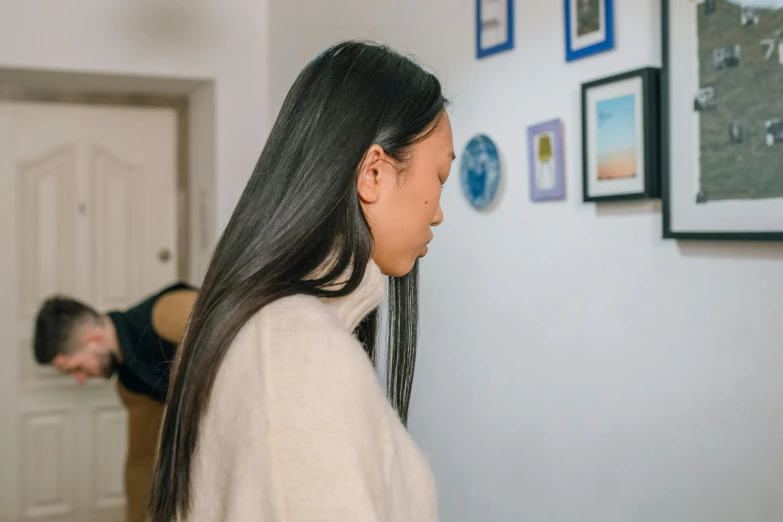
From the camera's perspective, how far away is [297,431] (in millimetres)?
665

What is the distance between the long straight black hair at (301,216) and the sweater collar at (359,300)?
0.01m

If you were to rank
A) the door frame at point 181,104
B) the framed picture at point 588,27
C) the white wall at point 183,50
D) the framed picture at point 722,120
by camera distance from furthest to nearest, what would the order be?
the door frame at point 181,104 < the white wall at point 183,50 < the framed picture at point 588,27 < the framed picture at point 722,120

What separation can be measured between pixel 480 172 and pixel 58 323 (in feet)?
4.73

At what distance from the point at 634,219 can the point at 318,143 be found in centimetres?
101

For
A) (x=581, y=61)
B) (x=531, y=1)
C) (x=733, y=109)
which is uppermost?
Answer: (x=531, y=1)

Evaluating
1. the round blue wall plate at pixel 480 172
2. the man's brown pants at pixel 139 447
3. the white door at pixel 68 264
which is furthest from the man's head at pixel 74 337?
the round blue wall plate at pixel 480 172

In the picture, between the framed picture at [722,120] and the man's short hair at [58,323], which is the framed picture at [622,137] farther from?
the man's short hair at [58,323]

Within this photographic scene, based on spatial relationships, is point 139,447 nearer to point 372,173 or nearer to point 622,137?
point 622,137

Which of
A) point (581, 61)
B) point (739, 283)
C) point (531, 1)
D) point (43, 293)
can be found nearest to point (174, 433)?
point (739, 283)

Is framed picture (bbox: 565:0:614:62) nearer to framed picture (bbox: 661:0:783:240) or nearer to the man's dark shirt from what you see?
framed picture (bbox: 661:0:783:240)

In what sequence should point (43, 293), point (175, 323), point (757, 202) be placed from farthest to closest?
point (43, 293)
point (175, 323)
point (757, 202)

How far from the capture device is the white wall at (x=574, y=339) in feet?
4.64

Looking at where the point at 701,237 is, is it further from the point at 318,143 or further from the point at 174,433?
the point at 174,433

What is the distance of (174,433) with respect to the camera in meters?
0.77
